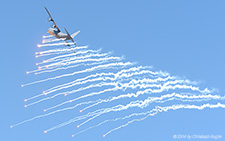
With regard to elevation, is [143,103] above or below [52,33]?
below

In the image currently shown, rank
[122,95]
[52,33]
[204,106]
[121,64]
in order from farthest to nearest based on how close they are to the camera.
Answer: [52,33], [121,64], [122,95], [204,106]

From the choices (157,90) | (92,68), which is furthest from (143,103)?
(92,68)

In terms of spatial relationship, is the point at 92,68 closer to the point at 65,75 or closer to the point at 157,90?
the point at 65,75

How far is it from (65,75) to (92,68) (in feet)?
19.7

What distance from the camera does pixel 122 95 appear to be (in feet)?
217

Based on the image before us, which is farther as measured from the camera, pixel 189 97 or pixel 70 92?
pixel 70 92

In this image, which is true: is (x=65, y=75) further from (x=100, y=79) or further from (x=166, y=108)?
(x=166, y=108)

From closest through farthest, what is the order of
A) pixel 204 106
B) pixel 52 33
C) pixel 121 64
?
pixel 204 106 → pixel 121 64 → pixel 52 33

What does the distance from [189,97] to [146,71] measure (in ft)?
34.1

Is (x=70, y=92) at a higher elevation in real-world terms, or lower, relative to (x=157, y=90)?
higher

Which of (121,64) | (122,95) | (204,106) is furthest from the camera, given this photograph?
(121,64)

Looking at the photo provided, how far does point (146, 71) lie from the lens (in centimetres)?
6850

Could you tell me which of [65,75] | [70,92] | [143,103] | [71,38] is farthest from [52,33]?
[143,103]

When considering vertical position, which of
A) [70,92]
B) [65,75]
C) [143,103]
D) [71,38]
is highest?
[71,38]
